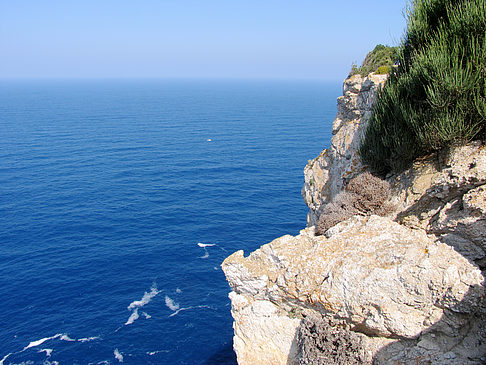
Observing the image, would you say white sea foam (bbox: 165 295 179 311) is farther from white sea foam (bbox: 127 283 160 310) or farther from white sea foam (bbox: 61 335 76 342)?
white sea foam (bbox: 61 335 76 342)

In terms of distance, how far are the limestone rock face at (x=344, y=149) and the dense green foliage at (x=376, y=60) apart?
1.58 m

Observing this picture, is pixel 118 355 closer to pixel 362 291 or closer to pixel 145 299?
pixel 145 299

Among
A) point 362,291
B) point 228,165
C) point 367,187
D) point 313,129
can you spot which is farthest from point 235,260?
point 313,129

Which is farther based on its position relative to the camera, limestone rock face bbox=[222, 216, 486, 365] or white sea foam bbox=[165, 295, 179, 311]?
white sea foam bbox=[165, 295, 179, 311]

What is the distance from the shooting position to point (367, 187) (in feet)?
70.7

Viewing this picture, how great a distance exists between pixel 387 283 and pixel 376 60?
23530 millimetres

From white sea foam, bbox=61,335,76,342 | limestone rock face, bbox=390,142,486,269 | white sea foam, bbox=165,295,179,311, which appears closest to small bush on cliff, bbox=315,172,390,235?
limestone rock face, bbox=390,142,486,269

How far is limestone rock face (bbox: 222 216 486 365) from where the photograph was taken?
1536 cm

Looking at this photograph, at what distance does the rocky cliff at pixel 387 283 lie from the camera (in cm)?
1536

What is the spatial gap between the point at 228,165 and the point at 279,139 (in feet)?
95.5

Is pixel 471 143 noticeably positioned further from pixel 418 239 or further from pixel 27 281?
pixel 27 281

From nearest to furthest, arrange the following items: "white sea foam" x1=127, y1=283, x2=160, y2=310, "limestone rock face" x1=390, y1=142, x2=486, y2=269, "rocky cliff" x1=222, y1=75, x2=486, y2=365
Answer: "rocky cliff" x1=222, y1=75, x2=486, y2=365, "limestone rock face" x1=390, y1=142, x2=486, y2=269, "white sea foam" x1=127, y1=283, x2=160, y2=310

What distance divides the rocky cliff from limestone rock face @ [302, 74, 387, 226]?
6023mm

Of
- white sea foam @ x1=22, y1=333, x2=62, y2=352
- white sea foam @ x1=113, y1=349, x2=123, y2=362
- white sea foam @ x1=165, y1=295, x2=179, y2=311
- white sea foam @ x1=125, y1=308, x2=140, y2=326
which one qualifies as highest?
white sea foam @ x1=165, y1=295, x2=179, y2=311
